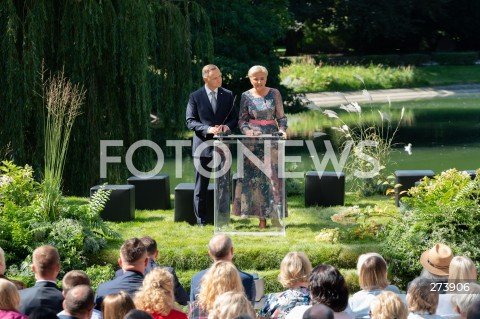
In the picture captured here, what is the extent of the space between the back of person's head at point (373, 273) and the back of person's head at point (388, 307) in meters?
0.82

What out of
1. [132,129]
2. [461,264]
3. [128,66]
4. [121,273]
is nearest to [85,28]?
[128,66]

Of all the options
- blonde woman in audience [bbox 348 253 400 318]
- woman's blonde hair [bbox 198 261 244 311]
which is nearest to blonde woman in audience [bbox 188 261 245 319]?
woman's blonde hair [bbox 198 261 244 311]

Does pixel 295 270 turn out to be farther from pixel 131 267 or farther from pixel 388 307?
pixel 131 267

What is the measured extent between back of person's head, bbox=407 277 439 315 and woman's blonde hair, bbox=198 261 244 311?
1.00 meters

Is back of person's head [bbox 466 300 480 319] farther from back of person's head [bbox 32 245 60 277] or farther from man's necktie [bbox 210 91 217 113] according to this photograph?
man's necktie [bbox 210 91 217 113]

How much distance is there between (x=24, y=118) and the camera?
42.4ft

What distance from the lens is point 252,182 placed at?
31.4 feet

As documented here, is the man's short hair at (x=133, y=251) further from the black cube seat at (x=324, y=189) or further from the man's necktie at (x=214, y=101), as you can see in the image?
the black cube seat at (x=324, y=189)

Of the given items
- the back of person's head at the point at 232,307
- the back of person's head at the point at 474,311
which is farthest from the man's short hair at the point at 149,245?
the back of person's head at the point at 474,311

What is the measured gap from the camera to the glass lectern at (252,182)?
30.9 feet

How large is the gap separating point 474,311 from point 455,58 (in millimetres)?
45558

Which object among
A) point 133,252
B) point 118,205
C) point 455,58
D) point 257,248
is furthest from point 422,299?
point 455,58

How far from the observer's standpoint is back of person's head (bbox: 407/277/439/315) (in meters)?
5.48

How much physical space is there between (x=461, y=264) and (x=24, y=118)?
27.2 feet
